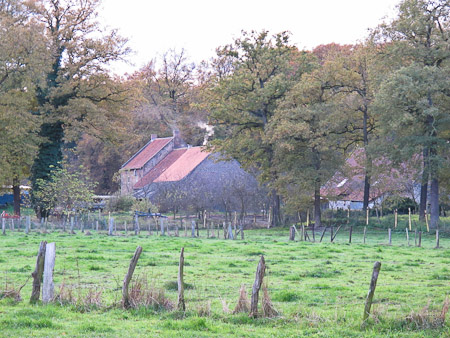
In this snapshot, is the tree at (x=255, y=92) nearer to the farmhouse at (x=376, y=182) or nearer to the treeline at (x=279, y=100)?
the treeline at (x=279, y=100)

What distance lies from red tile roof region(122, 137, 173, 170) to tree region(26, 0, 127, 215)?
21.9m

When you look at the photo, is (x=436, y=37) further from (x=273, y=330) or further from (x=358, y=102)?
(x=273, y=330)

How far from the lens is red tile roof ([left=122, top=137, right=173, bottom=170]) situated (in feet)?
235

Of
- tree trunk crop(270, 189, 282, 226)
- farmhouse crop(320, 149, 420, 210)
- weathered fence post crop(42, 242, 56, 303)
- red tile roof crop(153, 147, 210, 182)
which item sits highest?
red tile roof crop(153, 147, 210, 182)

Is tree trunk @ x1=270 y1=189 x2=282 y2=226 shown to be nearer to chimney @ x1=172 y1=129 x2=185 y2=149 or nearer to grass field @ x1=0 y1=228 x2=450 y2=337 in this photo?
grass field @ x1=0 y1=228 x2=450 y2=337

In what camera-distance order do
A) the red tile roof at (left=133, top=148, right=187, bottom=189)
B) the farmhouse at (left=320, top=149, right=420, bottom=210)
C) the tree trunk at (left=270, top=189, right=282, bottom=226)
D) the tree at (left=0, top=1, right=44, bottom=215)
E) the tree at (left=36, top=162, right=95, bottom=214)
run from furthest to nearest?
the red tile roof at (left=133, top=148, right=187, bottom=189) → the tree trunk at (left=270, top=189, right=282, bottom=226) → the tree at (left=36, top=162, right=95, bottom=214) → the farmhouse at (left=320, top=149, right=420, bottom=210) → the tree at (left=0, top=1, right=44, bottom=215)

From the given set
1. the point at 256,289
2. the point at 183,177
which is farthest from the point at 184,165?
the point at 256,289

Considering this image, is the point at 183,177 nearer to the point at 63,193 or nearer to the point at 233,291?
the point at 63,193

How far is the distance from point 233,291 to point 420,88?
28.5 metres

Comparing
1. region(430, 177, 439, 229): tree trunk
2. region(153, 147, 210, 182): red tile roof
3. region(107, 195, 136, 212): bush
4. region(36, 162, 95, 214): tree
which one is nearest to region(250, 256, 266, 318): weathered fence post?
region(430, 177, 439, 229): tree trunk

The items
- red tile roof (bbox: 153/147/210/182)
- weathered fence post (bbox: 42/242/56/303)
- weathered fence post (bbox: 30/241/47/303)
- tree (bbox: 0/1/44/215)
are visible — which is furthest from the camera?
red tile roof (bbox: 153/147/210/182)

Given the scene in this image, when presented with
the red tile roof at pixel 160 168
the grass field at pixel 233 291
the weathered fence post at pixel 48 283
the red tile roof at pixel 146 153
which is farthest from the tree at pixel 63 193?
the weathered fence post at pixel 48 283

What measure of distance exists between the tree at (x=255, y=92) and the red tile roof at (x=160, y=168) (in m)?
18.5

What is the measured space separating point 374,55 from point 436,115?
288 inches
